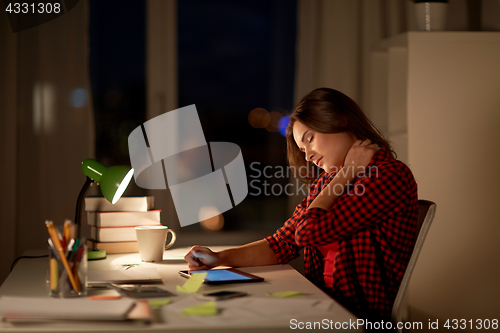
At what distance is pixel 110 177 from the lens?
5.90 ft

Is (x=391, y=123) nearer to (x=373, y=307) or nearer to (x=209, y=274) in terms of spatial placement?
(x=373, y=307)

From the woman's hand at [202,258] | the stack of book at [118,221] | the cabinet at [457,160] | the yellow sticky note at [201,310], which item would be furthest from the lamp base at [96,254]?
the cabinet at [457,160]

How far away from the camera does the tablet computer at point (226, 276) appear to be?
1326 millimetres

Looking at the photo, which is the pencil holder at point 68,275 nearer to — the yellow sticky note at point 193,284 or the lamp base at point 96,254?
the yellow sticky note at point 193,284

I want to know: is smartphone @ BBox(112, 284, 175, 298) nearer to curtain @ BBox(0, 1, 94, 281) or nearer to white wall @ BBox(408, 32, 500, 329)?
curtain @ BBox(0, 1, 94, 281)

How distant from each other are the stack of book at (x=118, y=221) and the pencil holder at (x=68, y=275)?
73 centimetres

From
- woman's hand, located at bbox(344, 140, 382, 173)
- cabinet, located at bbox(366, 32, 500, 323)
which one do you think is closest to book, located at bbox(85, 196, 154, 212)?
woman's hand, located at bbox(344, 140, 382, 173)

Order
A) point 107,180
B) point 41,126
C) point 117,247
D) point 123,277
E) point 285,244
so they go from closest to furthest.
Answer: point 123,277 < point 285,244 < point 107,180 < point 117,247 < point 41,126

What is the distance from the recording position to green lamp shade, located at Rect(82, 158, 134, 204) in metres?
1.79

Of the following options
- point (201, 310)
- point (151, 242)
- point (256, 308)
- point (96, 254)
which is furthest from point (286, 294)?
point (96, 254)

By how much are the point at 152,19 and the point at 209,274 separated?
1713 mm

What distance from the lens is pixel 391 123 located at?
2.59 m

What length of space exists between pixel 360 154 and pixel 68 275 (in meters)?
0.90

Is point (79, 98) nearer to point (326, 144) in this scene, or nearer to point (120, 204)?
point (120, 204)
